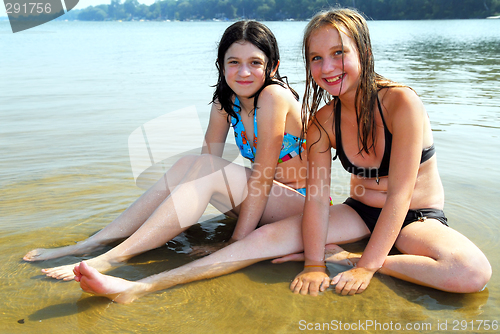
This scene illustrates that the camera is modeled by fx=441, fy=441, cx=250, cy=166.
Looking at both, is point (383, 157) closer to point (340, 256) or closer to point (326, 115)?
point (326, 115)

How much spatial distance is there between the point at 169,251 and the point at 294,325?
1121mm

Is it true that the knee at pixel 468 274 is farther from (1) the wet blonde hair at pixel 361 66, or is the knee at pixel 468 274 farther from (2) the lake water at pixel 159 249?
(1) the wet blonde hair at pixel 361 66

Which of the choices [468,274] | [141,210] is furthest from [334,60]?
[141,210]

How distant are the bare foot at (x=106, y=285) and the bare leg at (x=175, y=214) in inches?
12.5

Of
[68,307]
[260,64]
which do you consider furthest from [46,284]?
[260,64]

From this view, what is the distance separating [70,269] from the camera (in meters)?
2.57

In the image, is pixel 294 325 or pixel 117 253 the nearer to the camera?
pixel 294 325

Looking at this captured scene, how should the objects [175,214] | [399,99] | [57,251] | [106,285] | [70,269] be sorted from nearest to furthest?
[106,285]
[399,99]
[70,269]
[175,214]
[57,251]

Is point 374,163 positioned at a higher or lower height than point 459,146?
higher

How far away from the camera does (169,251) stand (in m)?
2.93

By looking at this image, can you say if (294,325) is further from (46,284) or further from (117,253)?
(46,284)

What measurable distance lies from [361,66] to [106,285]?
182 centimetres

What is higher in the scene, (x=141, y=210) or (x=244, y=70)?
(x=244, y=70)

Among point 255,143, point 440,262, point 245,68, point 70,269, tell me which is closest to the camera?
point 440,262
